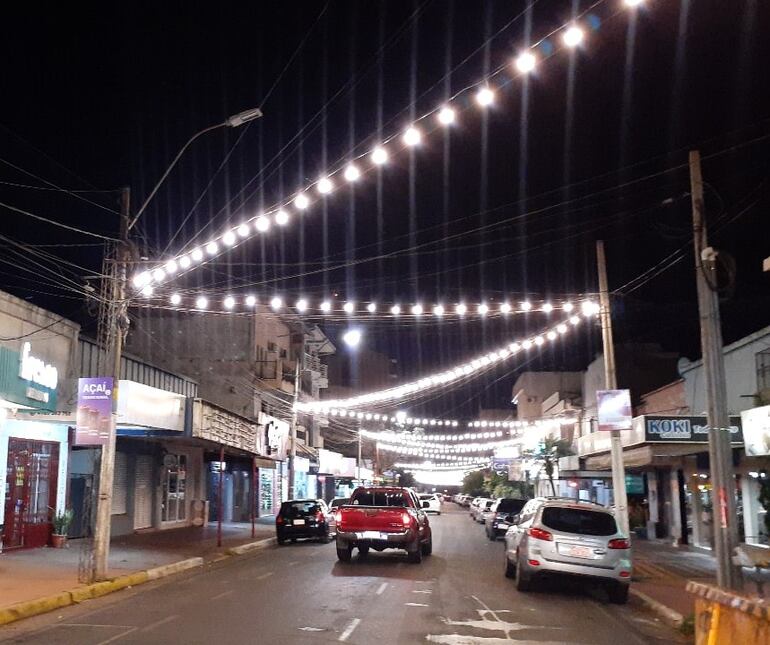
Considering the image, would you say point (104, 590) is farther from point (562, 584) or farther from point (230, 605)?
point (562, 584)

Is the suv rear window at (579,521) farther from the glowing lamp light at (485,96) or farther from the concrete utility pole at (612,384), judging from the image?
the glowing lamp light at (485,96)

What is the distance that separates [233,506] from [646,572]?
27036mm

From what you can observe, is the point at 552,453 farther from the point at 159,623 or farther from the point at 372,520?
the point at 159,623

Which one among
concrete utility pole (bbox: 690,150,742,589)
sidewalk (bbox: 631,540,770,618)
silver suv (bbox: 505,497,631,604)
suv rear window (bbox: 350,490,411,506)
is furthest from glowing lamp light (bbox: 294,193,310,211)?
suv rear window (bbox: 350,490,411,506)

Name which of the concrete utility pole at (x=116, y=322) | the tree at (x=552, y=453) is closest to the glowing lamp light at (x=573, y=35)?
the concrete utility pole at (x=116, y=322)

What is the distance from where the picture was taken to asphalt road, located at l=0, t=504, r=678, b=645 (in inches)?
408

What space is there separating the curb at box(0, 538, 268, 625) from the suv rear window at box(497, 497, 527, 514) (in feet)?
49.3

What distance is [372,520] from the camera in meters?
20.1

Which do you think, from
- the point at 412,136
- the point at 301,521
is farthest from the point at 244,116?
the point at 301,521

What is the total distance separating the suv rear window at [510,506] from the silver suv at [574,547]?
669 inches

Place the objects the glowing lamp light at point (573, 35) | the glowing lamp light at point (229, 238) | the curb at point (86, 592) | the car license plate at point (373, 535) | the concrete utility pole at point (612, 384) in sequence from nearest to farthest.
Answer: the glowing lamp light at point (573, 35) → the curb at point (86, 592) → the glowing lamp light at point (229, 238) → the concrete utility pole at point (612, 384) → the car license plate at point (373, 535)

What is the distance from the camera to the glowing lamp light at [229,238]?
15.0 m

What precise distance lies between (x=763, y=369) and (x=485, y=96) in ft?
42.8

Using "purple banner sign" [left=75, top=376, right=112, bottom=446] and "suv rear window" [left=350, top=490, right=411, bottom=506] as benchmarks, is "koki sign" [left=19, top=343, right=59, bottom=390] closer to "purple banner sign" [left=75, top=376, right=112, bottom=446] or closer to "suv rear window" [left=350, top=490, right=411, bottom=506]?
"purple banner sign" [left=75, top=376, right=112, bottom=446]
